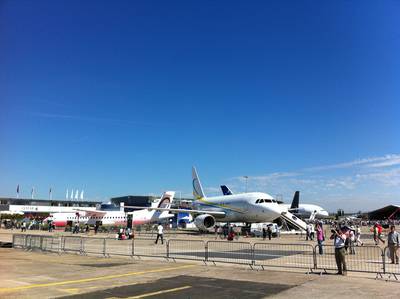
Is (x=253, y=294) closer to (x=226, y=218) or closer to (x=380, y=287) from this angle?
(x=380, y=287)

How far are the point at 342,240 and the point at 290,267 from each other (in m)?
2.34

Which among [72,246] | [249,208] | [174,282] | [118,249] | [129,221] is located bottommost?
[118,249]

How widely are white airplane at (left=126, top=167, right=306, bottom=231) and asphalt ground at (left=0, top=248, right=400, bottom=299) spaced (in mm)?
23353

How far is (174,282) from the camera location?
11.1 metres

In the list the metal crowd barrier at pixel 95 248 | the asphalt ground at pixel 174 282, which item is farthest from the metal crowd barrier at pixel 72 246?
the asphalt ground at pixel 174 282

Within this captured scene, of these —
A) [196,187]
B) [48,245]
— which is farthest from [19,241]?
[196,187]

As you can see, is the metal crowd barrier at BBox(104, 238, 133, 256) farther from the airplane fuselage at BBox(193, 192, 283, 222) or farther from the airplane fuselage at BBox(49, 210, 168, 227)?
the airplane fuselage at BBox(49, 210, 168, 227)

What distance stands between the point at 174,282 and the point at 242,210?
28.8m

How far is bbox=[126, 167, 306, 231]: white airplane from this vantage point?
37.3m

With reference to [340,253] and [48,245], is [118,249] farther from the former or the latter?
[340,253]

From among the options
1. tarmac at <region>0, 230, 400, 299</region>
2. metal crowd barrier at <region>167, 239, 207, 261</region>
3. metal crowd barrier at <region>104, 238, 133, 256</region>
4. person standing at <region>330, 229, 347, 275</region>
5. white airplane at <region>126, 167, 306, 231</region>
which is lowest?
metal crowd barrier at <region>104, 238, 133, 256</region>

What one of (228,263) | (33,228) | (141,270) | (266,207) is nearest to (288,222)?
(266,207)

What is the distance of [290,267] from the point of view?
1395cm

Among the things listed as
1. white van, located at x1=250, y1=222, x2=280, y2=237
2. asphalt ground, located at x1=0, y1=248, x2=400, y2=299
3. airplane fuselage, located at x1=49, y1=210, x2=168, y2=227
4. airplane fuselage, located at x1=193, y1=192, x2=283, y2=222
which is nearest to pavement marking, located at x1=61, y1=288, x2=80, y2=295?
asphalt ground, located at x1=0, y1=248, x2=400, y2=299
